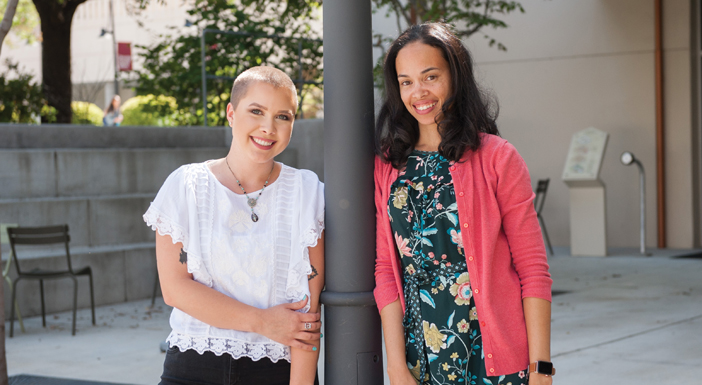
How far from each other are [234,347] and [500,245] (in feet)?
2.59

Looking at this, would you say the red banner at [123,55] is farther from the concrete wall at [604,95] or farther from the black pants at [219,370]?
the black pants at [219,370]

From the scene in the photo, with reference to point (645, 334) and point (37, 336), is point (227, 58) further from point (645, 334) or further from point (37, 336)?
point (645, 334)

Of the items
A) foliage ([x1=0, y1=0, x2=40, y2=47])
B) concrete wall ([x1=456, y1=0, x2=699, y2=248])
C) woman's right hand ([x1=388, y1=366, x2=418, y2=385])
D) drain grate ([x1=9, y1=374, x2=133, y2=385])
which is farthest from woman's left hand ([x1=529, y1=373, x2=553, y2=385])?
foliage ([x1=0, y1=0, x2=40, y2=47])

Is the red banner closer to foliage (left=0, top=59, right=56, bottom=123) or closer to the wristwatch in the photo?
foliage (left=0, top=59, right=56, bottom=123)

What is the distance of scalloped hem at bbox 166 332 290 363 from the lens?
2324 mm

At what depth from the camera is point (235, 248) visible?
2.32 meters

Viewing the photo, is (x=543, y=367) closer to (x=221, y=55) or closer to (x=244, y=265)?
(x=244, y=265)

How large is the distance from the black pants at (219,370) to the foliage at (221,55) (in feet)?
33.6

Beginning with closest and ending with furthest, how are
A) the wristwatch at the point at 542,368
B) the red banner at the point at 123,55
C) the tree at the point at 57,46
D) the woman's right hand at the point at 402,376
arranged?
the wristwatch at the point at 542,368 < the woman's right hand at the point at 402,376 < the tree at the point at 57,46 < the red banner at the point at 123,55

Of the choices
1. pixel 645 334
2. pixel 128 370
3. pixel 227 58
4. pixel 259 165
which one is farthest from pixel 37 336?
pixel 227 58

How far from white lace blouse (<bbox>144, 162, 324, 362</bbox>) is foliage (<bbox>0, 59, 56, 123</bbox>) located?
9768 millimetres

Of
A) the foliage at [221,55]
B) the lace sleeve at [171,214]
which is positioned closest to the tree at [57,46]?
the foliage at [221,55]

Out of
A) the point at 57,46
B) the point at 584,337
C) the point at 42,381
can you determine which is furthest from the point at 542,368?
the point at 57,46

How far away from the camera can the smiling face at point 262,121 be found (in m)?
2.36
